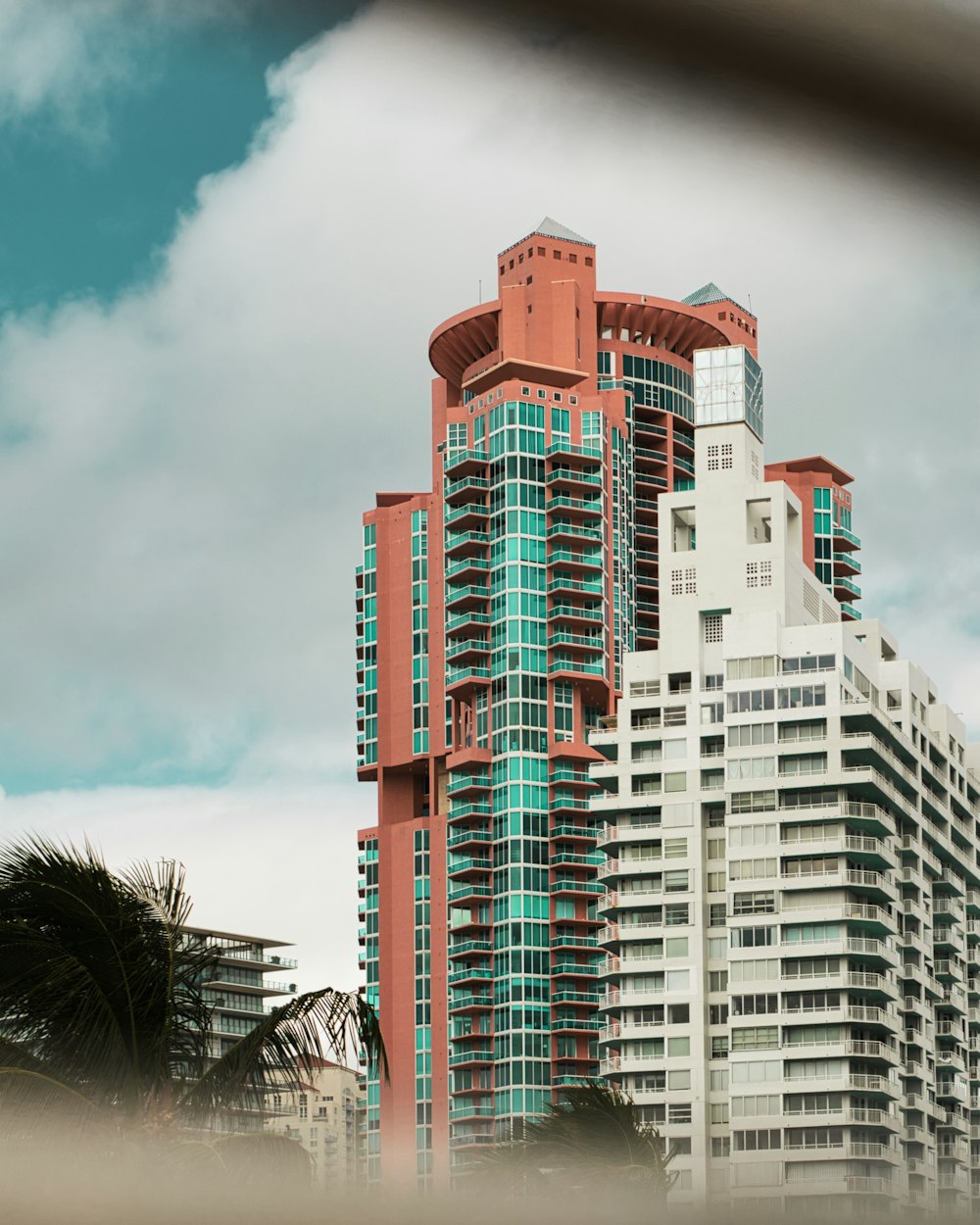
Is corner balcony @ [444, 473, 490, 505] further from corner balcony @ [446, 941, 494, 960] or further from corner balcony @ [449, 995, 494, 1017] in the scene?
corner balcony @ [449, 995, 494, 1017]

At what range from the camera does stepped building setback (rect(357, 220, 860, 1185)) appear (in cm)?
4594

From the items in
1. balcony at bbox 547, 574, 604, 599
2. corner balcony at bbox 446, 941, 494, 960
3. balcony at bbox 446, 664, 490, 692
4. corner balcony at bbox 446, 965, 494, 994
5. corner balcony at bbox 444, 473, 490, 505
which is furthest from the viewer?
corner balcony at bbox 444, 473, 490, 505

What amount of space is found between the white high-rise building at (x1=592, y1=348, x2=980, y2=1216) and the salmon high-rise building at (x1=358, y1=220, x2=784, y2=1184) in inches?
107

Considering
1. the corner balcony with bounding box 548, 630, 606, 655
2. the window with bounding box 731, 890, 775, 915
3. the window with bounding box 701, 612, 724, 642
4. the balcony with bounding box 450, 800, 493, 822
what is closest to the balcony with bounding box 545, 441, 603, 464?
the corner balcony with bounding box 548, 630, 606, 655

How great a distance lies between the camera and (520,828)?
155ft

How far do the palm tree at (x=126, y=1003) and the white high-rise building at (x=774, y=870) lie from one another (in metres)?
29.4

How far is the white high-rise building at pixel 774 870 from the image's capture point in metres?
37.8

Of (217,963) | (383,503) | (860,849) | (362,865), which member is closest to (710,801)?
(860,849)

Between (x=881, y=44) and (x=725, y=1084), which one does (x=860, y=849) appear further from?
(x=881, y=44)

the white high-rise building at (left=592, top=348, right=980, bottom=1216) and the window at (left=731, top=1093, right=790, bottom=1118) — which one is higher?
the white high-rise building at (left=592, top=348, right=980, bottom=1216)

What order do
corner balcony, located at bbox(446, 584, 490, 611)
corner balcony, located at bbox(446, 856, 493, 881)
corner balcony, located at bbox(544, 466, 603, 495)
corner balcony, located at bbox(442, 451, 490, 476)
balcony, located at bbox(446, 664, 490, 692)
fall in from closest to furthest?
corner balcony, located at bbox(446, 856, 493, 881) → balcony, located at bbox(446, 664, 490, 692) → corner balcony, located at bbox(446, 584, 490, 611) → corner balcony, located at bbox(544, 466, 603, 495) → corner balcony, located at bbox(442, 451, 490, 476)

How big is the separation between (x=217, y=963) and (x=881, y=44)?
6.33 meters

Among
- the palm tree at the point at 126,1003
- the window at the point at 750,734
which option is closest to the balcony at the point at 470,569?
the window at the point at 750,734

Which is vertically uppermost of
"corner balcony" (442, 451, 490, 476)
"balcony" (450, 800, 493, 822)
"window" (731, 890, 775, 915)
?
"corner balcony" (442, 451, 490, 476)
